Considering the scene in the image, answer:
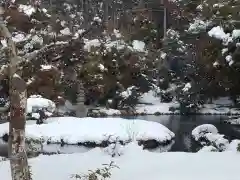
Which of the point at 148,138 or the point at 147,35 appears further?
the point at 147,35

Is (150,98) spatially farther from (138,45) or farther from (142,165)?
(142,165)

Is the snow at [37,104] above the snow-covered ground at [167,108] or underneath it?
above

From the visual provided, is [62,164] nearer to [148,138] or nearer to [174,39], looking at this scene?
[148,138]

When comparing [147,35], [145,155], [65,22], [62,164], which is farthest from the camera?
[147,35]

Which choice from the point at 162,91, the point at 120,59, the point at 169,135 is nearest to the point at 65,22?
the point at 120,59

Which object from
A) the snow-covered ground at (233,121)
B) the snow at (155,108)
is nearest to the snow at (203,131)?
the snow-covered ground at (233,121)

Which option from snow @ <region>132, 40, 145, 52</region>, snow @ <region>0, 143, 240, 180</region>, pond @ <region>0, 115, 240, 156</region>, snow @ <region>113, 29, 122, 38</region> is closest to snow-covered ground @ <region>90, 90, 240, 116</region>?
pond @ <region>0, 115, 240, 156</region>

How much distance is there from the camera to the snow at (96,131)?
14727mm

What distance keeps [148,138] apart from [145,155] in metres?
6.41

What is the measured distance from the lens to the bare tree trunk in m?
4.83

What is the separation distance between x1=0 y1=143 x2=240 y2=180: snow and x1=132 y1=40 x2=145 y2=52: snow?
52.6ft

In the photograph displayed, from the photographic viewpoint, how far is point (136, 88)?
23672 millimetres

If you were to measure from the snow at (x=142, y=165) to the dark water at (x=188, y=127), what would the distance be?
5094 mm

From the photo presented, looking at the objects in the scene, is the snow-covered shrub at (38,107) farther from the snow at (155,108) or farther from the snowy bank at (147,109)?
the snow at (155,108)
